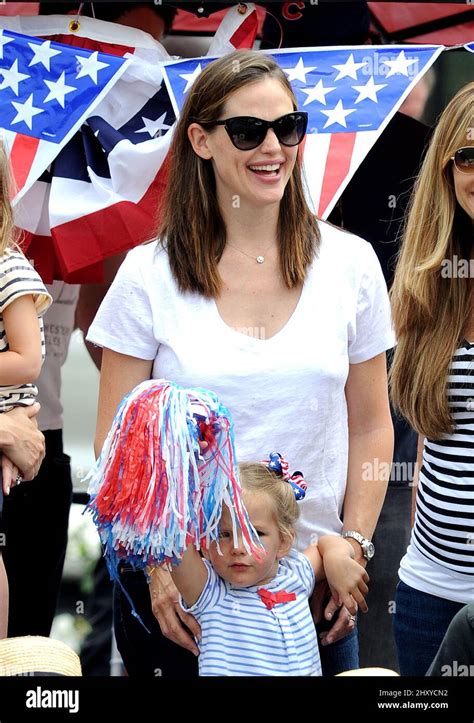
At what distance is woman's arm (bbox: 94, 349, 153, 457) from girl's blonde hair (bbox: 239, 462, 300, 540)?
0.32 meters

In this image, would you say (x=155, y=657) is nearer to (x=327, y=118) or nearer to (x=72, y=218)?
(x=72, y=218)

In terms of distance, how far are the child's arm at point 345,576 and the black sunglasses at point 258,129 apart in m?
0.86

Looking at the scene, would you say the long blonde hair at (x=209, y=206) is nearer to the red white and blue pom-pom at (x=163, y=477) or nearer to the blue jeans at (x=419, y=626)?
the red white and blue pom-pom at (x=163, y=477)

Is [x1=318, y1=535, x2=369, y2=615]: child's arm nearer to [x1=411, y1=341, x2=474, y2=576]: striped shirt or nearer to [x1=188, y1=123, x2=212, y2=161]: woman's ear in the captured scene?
[x1=411, y1=341, x2=474, y2=576]: striped shirt

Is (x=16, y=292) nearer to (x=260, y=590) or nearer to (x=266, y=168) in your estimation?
(x=266, y=168)

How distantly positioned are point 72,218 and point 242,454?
3.92 feet

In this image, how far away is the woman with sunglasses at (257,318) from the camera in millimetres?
2623

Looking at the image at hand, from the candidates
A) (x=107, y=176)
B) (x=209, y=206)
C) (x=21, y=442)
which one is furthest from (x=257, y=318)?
(x=107, y=176)

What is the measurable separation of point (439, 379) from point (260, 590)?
0.60 m

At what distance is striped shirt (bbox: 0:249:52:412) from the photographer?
2.91 meters

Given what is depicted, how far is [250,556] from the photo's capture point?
2.44 meters

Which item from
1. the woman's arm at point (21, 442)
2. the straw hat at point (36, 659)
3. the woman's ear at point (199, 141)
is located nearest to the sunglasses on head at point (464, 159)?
the woman's ear at point (199, 141)

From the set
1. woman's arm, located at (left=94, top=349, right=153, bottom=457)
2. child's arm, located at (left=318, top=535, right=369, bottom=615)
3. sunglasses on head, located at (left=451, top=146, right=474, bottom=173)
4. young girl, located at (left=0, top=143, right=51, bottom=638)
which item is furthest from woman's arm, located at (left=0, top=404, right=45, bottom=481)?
sunglasses on head, located at (left=451, top=146, right=474, bottom=173)

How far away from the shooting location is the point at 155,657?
2.65 metres
